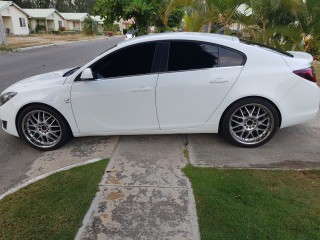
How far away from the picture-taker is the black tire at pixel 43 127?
4.39m

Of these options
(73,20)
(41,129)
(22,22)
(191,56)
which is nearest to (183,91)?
(191,56)

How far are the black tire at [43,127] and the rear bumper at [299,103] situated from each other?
308 centimetres

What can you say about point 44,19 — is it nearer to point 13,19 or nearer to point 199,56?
point 13,19

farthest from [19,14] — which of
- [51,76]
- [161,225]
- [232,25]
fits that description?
[161,225]

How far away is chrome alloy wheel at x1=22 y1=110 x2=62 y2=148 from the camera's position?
4.45 metres

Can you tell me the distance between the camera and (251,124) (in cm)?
436

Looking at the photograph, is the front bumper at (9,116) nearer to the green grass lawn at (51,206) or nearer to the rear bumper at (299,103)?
the green grass lawn at (51,206)

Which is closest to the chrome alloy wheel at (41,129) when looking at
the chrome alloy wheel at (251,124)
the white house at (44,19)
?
the chrome alloy wheel at (251,124)

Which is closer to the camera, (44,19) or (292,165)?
(292,165)

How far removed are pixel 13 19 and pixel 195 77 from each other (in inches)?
1813

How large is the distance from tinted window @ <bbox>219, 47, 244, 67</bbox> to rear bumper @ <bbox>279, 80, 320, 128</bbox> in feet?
2.59

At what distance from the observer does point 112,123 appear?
4395 mm

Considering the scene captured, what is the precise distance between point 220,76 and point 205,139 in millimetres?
1089

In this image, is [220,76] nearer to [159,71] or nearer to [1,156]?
[159,71]
